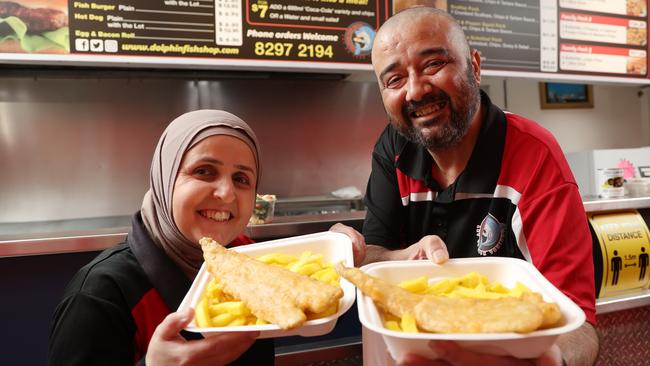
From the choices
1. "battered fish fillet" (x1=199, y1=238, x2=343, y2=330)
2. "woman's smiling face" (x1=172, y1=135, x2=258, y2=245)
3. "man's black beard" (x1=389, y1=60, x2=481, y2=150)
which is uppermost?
"man's black beard" (x1=389, y1=60, x2=481, y2=150)

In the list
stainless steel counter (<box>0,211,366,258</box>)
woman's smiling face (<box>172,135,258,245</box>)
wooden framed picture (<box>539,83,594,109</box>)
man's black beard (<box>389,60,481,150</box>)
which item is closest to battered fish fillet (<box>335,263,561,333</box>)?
woman's smiling face (<box>172,135,258,245</box>)

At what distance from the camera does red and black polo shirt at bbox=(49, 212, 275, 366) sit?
1037mm

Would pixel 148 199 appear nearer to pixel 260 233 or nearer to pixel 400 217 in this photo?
pixel 260 233

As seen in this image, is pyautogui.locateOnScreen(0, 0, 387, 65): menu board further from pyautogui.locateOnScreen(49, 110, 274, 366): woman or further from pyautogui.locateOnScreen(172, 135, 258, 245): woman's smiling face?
pyautogui.locateOnScreen(172, 135, 258, 245): woman's smiling face

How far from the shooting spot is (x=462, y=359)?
27.3 inches

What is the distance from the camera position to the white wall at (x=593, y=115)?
3.78 m

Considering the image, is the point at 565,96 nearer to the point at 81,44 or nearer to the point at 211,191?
the point at 211,191

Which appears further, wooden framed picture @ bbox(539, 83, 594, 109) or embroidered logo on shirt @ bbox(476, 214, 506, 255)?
wooden framed picture @ bbox(539, 83, 594, 109)

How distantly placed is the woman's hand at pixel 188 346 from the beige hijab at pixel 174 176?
0.43m

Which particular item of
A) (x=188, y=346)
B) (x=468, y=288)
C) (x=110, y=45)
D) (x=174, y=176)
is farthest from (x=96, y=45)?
(x=468, y=288)

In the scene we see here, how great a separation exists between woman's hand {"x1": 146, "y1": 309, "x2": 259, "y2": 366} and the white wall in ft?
11.4

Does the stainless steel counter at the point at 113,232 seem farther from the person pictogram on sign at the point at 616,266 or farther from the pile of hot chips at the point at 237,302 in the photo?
the pile of hot chips at the point at 237,302

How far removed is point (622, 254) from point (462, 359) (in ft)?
6.97

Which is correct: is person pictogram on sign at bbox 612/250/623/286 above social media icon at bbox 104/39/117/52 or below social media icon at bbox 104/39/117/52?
below
